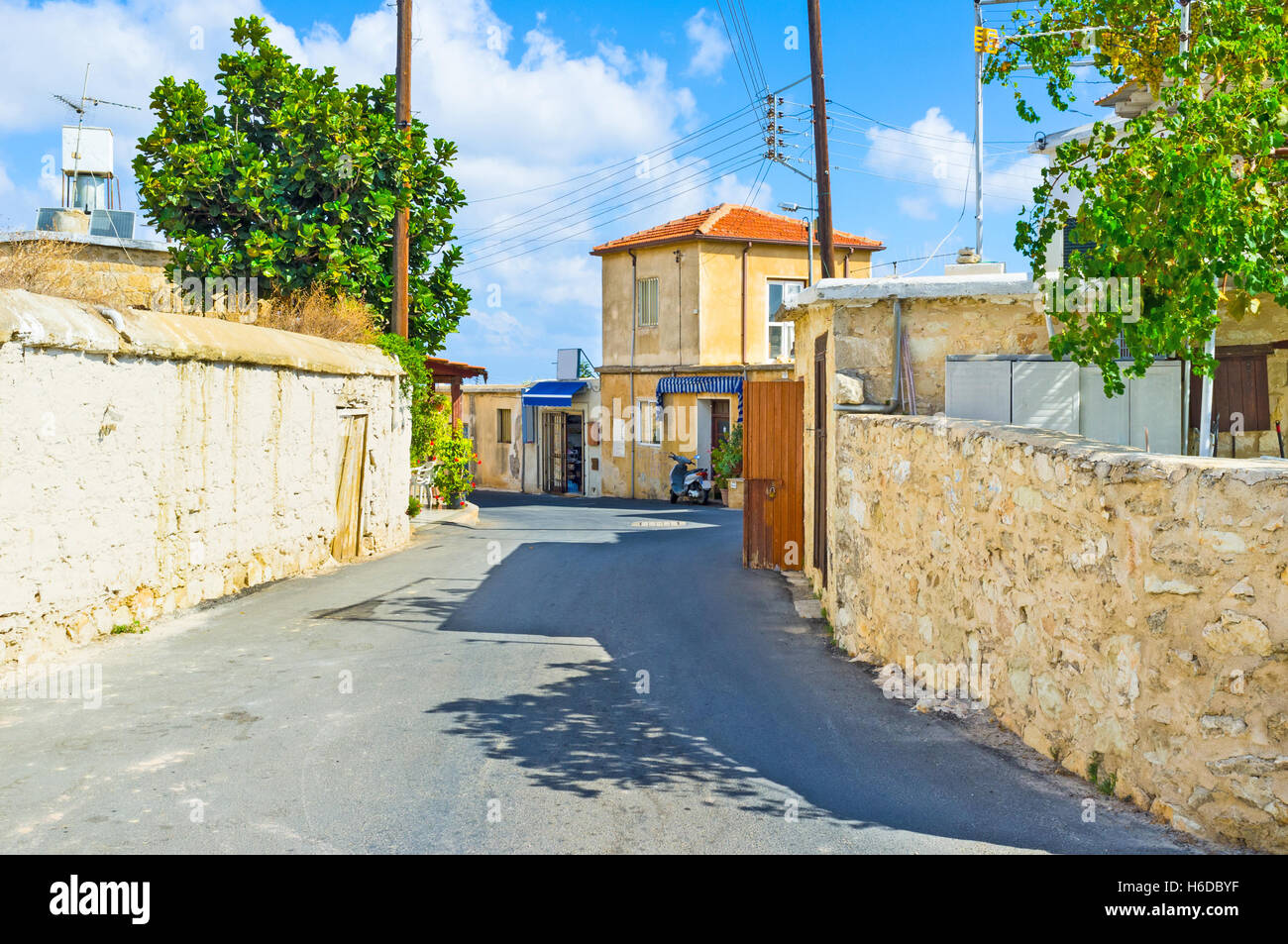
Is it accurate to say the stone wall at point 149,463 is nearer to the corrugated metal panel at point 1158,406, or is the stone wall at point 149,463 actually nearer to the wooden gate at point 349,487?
the wooden gate at point 349,487

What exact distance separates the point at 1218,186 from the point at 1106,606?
7.77ft

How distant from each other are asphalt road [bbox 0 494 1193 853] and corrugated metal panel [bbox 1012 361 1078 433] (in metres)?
2.73

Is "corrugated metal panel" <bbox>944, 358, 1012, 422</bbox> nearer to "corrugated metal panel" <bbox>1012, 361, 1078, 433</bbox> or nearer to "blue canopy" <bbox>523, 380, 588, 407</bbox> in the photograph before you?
"corrugated metal panel" <bbox>1012, 361, 1078, 433</bbox>

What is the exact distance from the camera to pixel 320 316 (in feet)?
46.9

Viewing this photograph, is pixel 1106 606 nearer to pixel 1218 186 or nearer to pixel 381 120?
pixel 1218 186

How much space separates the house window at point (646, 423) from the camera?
28.8 meters

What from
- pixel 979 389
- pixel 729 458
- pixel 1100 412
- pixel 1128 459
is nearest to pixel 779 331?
pixel 729 458

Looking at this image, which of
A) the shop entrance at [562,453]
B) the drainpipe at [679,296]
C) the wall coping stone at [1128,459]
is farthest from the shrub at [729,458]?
the wall coping stone at [1128,459]

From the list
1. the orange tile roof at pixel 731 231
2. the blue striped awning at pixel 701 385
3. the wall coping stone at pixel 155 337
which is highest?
the orange tile roof at pixel 731 231

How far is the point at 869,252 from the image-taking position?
30.8 meters

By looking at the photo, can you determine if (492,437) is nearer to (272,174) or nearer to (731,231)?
(731,231)

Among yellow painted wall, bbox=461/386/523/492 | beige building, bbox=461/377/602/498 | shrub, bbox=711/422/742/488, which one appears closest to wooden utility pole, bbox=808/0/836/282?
shrub, bbox=711/422/742/488

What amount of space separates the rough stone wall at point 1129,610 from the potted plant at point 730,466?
1767 centimetres

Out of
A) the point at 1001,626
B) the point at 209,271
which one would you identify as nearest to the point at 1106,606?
the point at 1001,626
